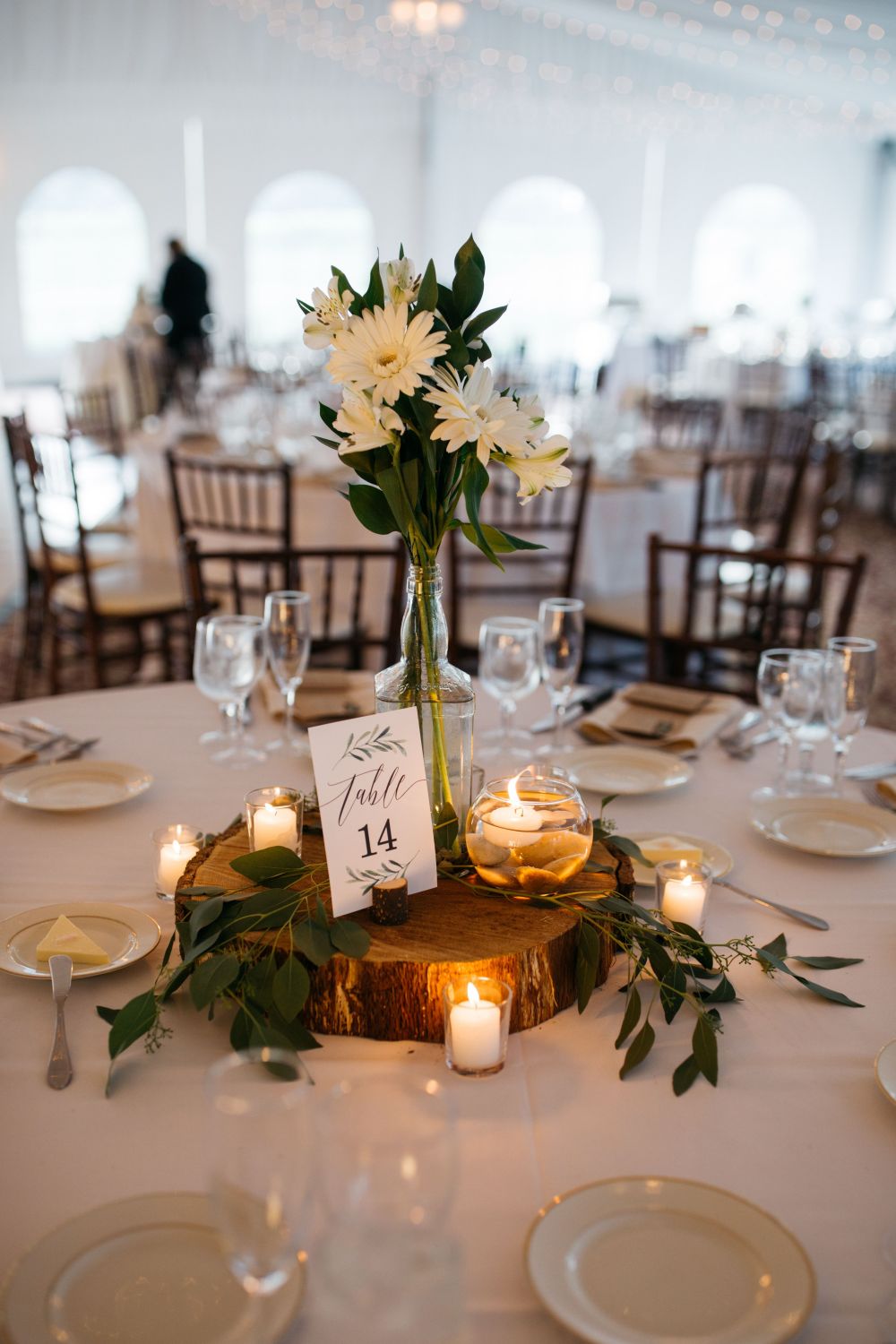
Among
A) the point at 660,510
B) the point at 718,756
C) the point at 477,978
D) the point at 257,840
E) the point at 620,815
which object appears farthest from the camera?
the point at 660,510

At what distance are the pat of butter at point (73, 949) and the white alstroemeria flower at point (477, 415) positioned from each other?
54cm

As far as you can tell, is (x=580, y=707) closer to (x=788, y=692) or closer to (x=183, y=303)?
(x=788, y=692)

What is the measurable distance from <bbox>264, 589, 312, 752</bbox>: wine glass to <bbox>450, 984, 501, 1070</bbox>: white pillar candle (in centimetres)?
79

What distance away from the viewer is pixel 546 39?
11539 millimetres

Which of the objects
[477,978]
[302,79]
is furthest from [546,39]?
[477,978]

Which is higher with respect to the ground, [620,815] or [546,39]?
[546,39]

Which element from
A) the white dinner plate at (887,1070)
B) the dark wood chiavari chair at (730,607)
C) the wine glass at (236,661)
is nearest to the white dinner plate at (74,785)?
the wine glass at (236,661)

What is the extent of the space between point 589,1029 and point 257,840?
372mm

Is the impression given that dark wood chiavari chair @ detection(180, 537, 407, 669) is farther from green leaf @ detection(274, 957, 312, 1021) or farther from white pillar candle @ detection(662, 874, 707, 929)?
green leaf @ detection(274, 957, 312, 1021)

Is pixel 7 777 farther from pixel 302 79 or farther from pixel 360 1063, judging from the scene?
pixel 302 79

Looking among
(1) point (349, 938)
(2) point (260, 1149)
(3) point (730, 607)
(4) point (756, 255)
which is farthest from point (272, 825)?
(4) point (756, 255)

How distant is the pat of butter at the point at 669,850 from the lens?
129 centimetres

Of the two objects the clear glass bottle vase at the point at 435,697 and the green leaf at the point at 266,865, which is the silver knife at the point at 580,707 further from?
the green leaf at the point at 266,865

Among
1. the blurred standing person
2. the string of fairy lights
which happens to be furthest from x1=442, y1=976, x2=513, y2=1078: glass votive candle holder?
the blurred standing person
